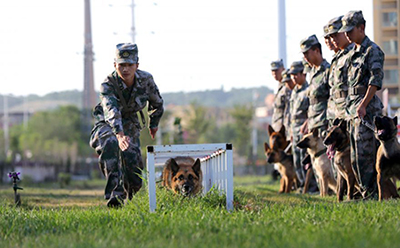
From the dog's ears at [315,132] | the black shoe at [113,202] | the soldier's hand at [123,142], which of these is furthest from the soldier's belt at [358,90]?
the black shoe at [113,202]

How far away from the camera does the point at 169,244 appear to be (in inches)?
201

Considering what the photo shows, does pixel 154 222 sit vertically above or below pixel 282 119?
below

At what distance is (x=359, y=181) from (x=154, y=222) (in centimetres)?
424

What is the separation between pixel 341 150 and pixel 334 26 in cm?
170

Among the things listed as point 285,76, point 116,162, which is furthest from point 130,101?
point 285,76

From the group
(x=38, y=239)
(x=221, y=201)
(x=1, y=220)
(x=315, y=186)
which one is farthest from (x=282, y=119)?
(x=38, y=239)

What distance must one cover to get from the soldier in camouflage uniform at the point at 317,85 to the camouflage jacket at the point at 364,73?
175 cm

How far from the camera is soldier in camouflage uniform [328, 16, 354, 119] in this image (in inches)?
391

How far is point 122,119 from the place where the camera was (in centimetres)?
976

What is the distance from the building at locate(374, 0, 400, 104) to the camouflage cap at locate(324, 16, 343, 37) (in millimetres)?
27502

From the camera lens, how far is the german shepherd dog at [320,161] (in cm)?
1196

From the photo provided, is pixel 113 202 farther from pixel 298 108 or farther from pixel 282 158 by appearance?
pixel 282 158

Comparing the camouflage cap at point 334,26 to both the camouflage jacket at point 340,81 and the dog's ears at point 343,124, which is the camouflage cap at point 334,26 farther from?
the dog's ears at point 343,124

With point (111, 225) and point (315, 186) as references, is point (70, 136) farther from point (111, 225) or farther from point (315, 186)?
point (111, 225)
